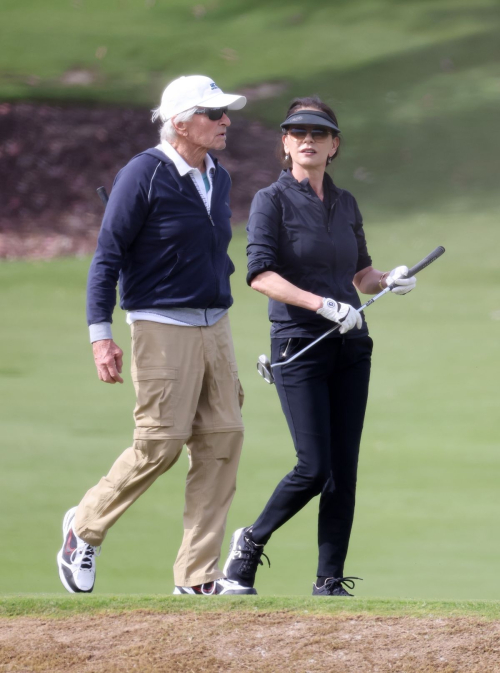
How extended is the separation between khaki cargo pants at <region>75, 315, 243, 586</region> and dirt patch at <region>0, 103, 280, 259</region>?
9.55 m

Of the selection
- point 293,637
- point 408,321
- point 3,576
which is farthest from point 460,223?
point 293,637

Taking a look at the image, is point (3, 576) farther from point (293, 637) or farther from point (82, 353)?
point (82, 353)

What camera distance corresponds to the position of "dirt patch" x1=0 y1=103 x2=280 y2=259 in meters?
15.1

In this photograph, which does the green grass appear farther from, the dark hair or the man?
the dark hair

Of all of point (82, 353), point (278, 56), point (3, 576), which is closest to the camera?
point (3, 576)

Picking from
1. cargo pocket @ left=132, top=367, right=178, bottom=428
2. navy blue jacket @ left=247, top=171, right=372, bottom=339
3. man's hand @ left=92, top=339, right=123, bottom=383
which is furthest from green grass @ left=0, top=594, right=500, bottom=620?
navy blue jacket @ left=247, top=171, right=372, bottom=339

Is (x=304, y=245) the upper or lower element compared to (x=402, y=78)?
lower

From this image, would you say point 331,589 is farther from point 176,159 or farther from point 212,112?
point 212,112

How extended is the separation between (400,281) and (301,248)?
0.50 m

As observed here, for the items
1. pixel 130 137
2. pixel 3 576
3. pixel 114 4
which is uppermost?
pixel 114 4

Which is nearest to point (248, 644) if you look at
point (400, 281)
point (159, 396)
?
point (159, 396)

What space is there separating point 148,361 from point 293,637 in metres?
1.25

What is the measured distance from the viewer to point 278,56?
18.5m

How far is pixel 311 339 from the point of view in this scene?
16.3 ft
